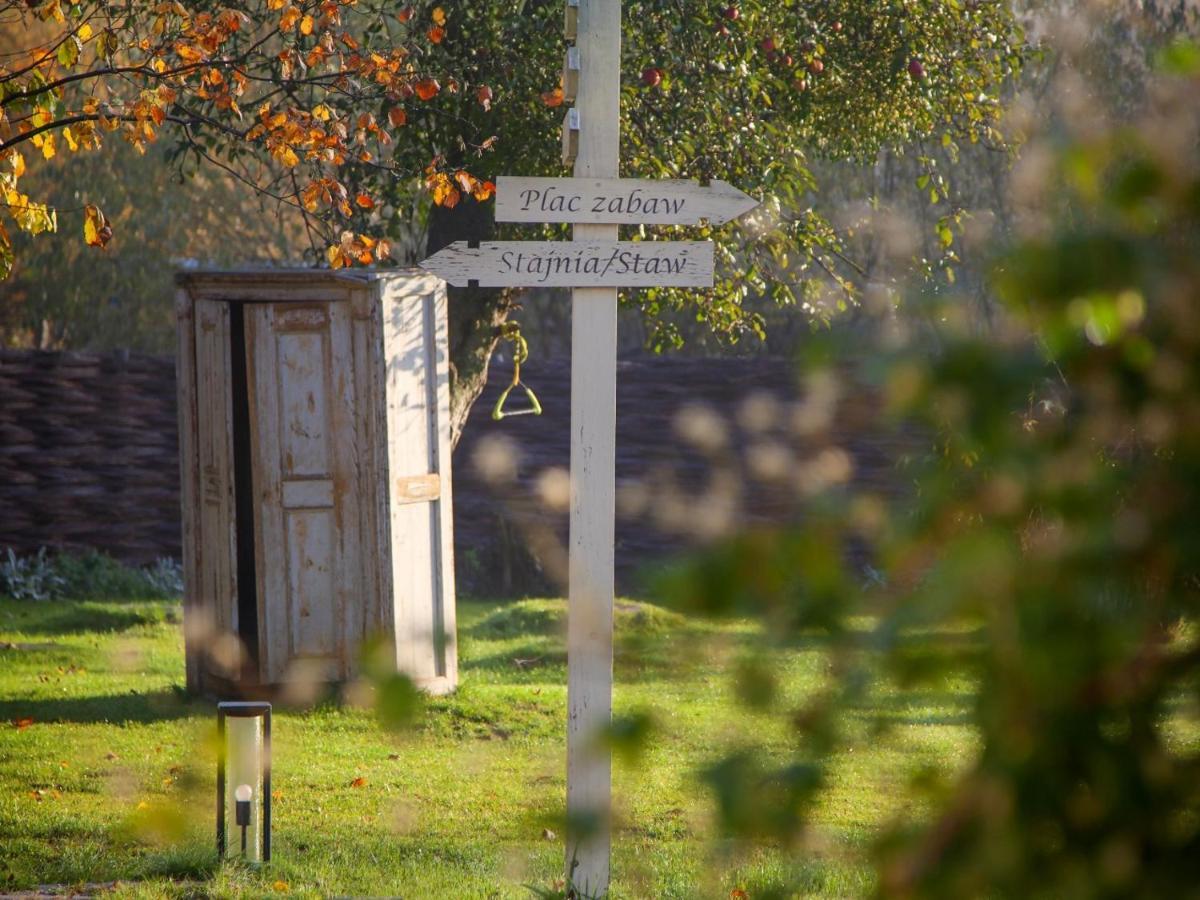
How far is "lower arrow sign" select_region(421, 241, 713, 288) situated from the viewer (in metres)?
4.68

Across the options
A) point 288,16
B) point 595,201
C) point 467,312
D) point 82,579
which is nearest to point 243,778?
point 595,201

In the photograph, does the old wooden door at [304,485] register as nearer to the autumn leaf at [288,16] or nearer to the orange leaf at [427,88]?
the orange leaf at [427,88]

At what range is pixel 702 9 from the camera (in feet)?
27.4

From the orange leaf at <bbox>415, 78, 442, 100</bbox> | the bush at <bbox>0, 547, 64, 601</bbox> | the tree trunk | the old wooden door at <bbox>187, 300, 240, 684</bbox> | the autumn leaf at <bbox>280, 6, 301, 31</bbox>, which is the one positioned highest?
the autumn leaf at <bbox>280, 6, 301, 31</bbox>

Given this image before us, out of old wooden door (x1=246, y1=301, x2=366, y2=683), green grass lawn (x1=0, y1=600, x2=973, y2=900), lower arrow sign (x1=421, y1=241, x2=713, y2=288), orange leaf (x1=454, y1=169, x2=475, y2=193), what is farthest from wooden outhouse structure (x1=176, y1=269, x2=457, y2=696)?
lower arrow sign (x1=421, y1=241, x2=713, y2=288)

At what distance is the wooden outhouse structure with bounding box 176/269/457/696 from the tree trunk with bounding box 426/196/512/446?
3.77ft

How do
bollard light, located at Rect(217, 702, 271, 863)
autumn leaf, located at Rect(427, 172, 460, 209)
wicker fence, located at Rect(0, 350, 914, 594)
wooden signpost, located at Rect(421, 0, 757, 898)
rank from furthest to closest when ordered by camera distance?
wicker fence, located at Rect(0, 350, 914, 594), autumn leaf, located at Rect(427, 172, 460, 209), bollard light, located at Rect(217, 702, 271, 863), wooden signpost, located at Rect(421, 0, 757, 898)

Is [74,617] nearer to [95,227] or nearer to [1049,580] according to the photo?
[95,227]

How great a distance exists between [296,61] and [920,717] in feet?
17.4

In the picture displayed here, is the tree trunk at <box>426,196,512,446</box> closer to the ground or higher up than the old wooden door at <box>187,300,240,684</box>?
higher up

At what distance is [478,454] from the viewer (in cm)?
1491

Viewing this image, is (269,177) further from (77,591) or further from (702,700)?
(702,700)

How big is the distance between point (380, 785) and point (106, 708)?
7.74 ft

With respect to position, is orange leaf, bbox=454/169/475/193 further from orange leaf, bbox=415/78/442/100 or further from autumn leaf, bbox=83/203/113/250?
autumn leaf, bbox=83/203/113/250
